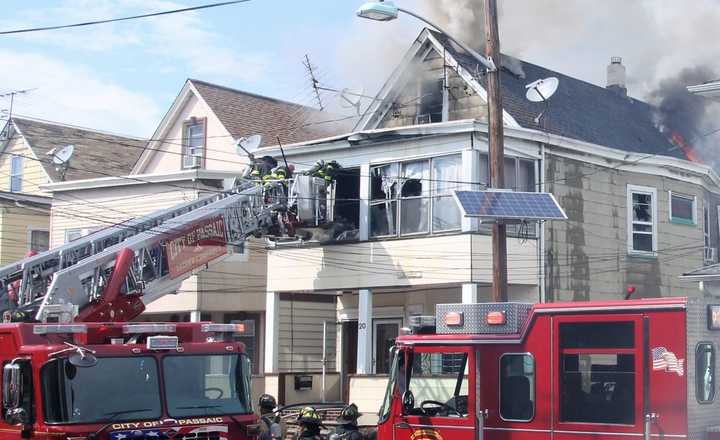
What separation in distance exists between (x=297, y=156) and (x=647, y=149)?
813 cm

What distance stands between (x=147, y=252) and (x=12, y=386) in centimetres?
720

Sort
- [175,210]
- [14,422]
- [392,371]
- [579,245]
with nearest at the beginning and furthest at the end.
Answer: [14,422]
[392,371]
[175,210]
[579,245]

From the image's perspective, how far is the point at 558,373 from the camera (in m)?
9.76

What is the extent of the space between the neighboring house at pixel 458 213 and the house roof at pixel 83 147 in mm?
9533

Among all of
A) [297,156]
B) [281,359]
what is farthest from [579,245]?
[281,359]

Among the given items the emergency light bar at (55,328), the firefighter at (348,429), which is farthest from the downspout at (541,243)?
the emergency light bar at (55,328)

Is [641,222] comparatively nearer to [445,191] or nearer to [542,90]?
[542,90]

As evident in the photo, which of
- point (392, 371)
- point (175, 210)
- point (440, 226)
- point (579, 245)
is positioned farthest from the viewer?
point (579, 245)

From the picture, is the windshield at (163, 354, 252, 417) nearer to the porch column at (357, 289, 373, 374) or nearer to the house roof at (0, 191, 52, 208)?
the porch column at (357, 289, 373, 374)

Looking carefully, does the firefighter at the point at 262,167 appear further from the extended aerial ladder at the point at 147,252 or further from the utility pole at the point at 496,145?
the utility pole at the point at 496,145

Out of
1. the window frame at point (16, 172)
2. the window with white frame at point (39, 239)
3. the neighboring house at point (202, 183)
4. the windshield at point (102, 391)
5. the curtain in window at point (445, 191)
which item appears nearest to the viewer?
the windshield at point (102, 391)

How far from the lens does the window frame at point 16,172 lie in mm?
32344

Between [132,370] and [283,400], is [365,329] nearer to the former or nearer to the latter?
[283,400]

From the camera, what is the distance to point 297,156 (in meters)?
21.6
